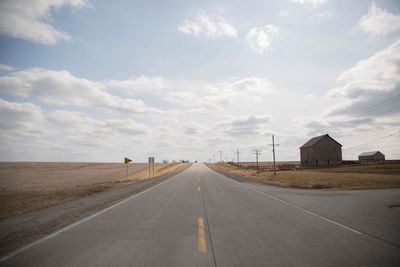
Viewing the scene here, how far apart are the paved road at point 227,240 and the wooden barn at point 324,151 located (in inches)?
2808

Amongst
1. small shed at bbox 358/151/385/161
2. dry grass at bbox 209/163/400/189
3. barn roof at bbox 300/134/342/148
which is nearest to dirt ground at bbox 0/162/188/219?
dry grass at bbox 209/163/400/189

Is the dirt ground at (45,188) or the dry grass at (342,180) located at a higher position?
the dry grass at (342,180)

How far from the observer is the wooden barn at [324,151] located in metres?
78.0

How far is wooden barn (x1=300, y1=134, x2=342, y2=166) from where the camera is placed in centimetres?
7800

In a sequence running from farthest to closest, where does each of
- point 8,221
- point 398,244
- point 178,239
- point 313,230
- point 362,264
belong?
point 8,221 → point 313,230 → point 178,239 → point 398,244 → point 362,264

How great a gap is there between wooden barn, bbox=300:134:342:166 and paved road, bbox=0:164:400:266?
7131 cm

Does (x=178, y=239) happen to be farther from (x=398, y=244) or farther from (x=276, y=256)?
(x=398, y=244)

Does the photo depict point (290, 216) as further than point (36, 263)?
Yes

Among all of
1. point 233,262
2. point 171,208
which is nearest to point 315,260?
point 233,262

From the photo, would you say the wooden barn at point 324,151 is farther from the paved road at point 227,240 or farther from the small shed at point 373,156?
the paved road at point 227,240

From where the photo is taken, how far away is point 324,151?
257 ft

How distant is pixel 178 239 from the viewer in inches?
275

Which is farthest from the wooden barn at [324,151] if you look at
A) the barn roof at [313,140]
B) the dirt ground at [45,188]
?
the dirt ground at [45,188]

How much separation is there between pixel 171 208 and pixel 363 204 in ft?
26.7
